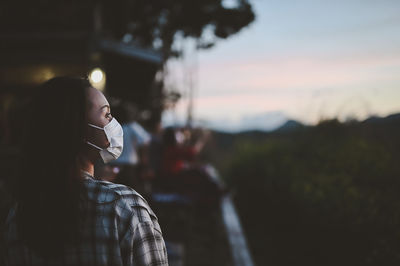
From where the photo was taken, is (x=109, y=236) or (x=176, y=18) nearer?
(x=109, y=236)

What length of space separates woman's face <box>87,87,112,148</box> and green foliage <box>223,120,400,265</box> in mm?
3244

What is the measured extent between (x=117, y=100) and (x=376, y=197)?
399 inches

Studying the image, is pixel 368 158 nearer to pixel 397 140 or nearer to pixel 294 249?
pixel 397 140

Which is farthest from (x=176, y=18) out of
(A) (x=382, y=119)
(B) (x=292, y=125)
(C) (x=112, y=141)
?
(C) (x=112, y=141)

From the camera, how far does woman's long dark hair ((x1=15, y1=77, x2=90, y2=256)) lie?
1114mm

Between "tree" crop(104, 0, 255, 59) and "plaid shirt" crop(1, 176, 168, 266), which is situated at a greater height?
"tree" crop(104, 0, 255, 59)

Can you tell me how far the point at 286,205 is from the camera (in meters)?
6.32

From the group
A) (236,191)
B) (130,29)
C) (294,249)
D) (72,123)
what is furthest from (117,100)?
(72,123)

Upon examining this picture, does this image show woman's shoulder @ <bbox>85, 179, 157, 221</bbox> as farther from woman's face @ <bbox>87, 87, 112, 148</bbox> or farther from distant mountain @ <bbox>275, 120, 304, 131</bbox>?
distant mountain @ <bbox>275, 120, 304, 131</bbox>

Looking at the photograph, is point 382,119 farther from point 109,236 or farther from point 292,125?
point 109,236

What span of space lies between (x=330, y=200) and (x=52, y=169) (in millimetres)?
4173

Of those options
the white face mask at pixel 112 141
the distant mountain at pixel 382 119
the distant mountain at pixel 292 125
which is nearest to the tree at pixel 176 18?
the distant mountain at pixel 292 125

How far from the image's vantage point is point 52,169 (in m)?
1.14

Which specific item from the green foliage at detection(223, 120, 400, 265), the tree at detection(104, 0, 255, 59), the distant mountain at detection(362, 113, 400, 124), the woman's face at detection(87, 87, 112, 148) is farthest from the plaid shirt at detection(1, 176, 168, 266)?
the tree at detection(104, 0, 255, 59)
